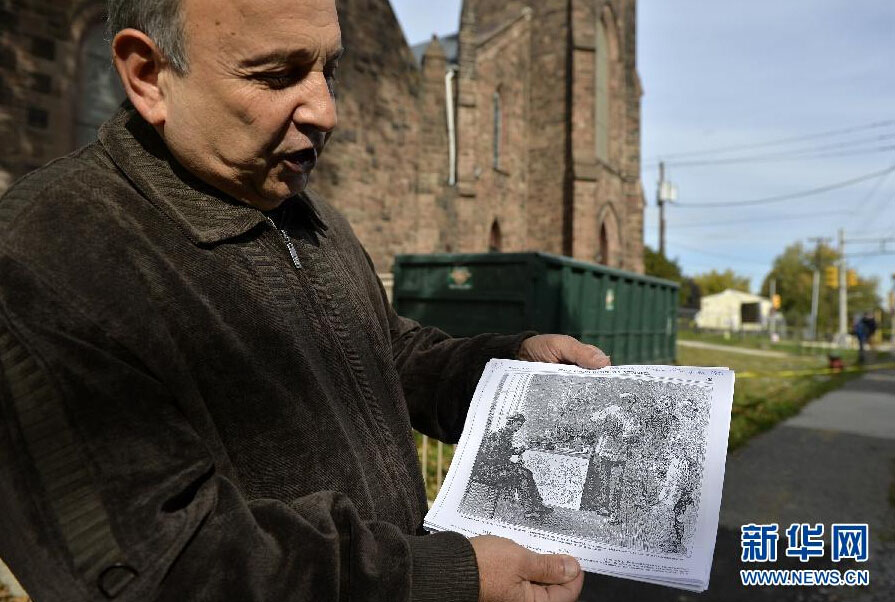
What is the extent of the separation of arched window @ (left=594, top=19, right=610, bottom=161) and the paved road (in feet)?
47.6

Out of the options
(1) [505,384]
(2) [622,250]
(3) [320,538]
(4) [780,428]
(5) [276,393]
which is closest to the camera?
(3) [320,538]

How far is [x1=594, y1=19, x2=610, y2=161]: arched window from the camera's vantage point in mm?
22094

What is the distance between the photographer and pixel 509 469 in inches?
57.5

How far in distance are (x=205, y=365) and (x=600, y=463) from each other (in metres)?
0.82

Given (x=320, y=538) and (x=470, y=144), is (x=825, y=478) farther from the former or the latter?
(x=470, y=144)

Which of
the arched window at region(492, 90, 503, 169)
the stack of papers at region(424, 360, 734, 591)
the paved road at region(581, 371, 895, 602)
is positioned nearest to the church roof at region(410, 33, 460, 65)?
the arched window at region(492, 90, 503, 169)

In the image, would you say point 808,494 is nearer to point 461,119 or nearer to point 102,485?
point 102,485

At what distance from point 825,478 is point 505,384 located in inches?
215

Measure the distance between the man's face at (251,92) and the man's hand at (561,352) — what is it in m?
0.77

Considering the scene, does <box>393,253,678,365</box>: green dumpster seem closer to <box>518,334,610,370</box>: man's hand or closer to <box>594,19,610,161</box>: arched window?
<box>518,334,610,370</box>: man's hand

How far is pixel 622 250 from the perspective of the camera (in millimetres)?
23672

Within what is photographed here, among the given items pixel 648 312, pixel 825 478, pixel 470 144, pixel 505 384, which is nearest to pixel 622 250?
pixel 470 144

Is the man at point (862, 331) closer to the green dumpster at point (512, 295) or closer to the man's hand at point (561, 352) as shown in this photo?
the green dumpster at point (512, 295)

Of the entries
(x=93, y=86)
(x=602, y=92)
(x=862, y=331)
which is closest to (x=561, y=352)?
(x=93, y=86)
